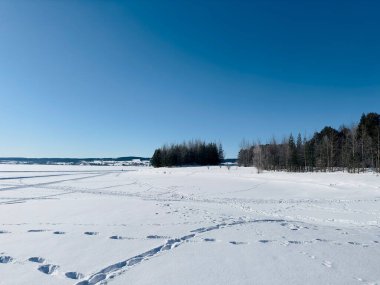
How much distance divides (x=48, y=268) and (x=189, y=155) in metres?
94.9

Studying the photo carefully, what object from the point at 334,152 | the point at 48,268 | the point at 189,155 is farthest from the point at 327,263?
the point at 189,155

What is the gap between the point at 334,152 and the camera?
59.3m

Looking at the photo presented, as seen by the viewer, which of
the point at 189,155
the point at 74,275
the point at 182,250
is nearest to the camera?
the point at 74,275

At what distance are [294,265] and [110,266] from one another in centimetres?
333

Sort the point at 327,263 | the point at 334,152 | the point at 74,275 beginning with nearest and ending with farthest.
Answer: the point at 74,275 → the point at 327,263 → the point at 334,152

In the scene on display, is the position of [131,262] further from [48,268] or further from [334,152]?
[334,152]

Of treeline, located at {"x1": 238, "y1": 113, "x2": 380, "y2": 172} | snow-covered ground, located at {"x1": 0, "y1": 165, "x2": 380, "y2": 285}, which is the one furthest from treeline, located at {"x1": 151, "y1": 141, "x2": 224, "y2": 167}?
snow-covered ground, located at {"x1": 0, "y1": 165, "x2": 380, "y2": 285}

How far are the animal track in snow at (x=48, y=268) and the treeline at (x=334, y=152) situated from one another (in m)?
47.6

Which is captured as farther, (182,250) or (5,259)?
(182,250)

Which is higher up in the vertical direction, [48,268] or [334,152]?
[334,152]

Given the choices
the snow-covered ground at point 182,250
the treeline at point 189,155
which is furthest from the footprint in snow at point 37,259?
the treeline at point 189,155

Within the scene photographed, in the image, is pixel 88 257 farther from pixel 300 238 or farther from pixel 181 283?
pixel 300 238

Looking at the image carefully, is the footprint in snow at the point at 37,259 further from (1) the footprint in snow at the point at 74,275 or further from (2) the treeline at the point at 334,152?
(2) the treeline at the point at 334,152

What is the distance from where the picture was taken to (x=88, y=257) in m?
6.09
